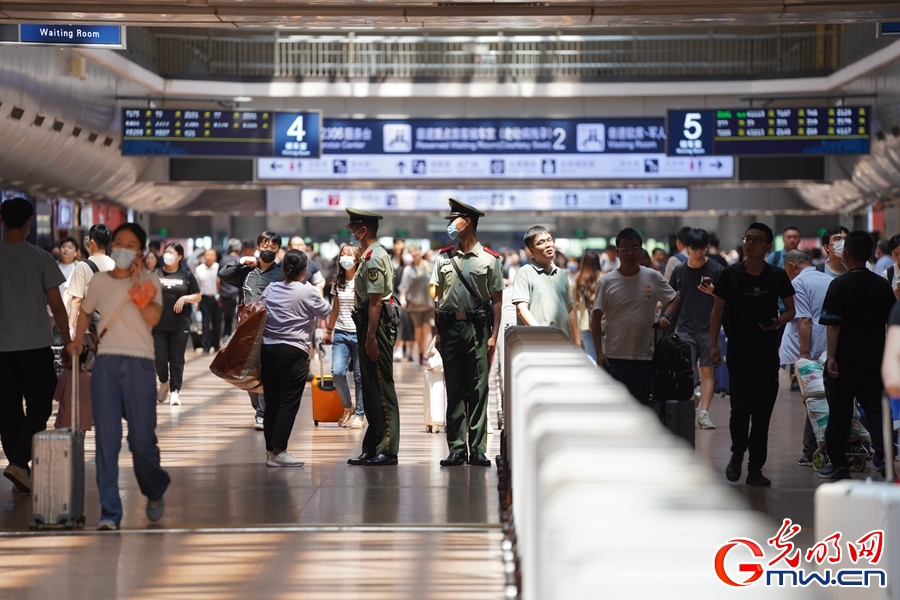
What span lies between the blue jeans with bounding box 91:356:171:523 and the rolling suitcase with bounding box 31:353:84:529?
0.16 metres

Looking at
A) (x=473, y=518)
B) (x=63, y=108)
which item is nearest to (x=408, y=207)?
(x=63, y=108)

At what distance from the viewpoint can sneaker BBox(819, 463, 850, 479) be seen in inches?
308

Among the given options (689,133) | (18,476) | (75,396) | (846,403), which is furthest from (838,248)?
(689,133)

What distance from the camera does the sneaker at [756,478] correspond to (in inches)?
305

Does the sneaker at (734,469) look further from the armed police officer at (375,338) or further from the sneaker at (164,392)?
the sneaker at (164,392)

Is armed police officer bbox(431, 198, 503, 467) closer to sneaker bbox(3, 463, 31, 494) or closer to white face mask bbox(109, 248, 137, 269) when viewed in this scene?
white face mask bbox(109, 248, 137, 269)

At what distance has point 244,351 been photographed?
27.7 ft

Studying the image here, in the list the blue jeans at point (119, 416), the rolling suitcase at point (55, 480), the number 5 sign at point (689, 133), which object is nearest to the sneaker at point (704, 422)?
the blue jeans at point (119, 416)

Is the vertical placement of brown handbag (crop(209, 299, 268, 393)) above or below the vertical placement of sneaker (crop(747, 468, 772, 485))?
above

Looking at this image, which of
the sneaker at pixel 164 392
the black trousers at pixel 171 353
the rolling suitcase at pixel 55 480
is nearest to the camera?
the rolling suitcase at pixel 55 480

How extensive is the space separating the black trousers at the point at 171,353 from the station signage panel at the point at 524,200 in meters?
11.2

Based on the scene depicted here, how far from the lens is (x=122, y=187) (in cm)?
2294

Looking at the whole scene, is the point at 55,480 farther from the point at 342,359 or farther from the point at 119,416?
the point at 342,359

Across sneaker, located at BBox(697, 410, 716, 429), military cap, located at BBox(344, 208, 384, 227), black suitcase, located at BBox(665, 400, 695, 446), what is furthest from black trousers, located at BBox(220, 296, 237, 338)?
black suitcase, located at BBox(665, 400, 695, 446)
